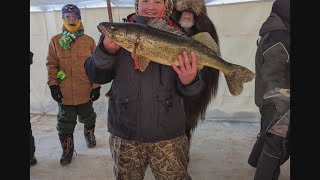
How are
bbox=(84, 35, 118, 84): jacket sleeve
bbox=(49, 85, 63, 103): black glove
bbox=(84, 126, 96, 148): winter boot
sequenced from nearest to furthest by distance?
bbox=(84, 35, 118, 84): jacket sleeve, bbox=(49, 85, 63, 103): black glove, bbox=(84, 126, 96, 148): winter boot

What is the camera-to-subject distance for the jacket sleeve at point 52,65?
4141 mm

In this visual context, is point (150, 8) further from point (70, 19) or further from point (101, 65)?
point (70, 19)

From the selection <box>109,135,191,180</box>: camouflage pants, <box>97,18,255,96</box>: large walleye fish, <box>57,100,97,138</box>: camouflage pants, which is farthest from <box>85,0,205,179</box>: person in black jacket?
<box>57,100,97,138</box>: camouflage pants

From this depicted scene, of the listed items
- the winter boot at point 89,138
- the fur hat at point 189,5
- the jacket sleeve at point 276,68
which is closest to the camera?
the jacket sleeve at point 276,68

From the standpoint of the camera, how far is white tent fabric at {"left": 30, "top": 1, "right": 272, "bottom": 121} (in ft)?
18.6

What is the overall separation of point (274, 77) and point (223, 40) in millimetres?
3097

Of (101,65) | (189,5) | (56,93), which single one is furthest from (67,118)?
(101,65)

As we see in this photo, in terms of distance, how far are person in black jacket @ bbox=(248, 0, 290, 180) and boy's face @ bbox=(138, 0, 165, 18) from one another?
1.14 m

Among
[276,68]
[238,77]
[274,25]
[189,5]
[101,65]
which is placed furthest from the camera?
[189,5]

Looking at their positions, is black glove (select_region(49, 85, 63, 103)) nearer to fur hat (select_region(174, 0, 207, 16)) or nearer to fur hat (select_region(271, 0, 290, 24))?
fur hat (select_region(174, 0, 207, 16))

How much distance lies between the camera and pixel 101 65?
202 centimetres

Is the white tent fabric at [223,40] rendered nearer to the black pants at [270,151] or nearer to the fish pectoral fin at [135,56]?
the black pants at [270,151]

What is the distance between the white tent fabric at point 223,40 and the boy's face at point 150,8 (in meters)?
3.68

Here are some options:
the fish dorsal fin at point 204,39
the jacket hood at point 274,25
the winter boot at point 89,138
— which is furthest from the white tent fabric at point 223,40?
the fish dorsal fin at point 204,39
